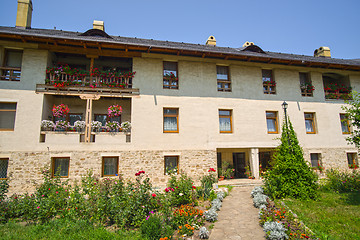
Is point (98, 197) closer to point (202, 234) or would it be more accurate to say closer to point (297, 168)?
point (202, 234)

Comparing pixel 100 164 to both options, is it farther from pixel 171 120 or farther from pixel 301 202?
pixel 301 202

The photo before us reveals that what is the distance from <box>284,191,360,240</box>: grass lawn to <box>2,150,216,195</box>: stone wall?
522cm

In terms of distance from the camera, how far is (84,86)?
11.5 metres

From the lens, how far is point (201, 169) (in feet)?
39.2

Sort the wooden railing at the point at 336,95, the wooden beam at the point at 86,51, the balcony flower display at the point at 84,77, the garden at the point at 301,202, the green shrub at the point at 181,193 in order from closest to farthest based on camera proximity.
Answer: the garden at the point at 301,202 → the green shrub at the point at 181,193 → the balcony flower display at the point at 84,77 → the wooden beam at the point at 86,51 → the wooden railing at the point at 336,95

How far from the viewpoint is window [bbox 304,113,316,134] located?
14.2 meters

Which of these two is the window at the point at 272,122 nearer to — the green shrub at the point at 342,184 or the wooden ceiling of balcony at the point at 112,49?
the wooden ceiling of balcony at the point at 112,49

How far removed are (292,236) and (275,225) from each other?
0.43 metres

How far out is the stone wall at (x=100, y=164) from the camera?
995 centimetres

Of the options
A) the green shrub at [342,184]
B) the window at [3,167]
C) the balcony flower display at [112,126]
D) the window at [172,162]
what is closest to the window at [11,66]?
the window at [3,167]

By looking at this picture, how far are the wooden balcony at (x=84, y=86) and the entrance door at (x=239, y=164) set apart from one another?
792 cm

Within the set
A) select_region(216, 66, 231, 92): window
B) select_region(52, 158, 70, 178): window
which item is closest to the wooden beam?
select_region(216, 66, 231, 92): window

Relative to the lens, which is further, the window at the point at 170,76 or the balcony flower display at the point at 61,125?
the window at the point at 170,76

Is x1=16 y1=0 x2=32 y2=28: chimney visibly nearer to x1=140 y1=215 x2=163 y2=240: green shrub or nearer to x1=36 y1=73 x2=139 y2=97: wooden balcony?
x1=36 y1=73 x2=139 y2=97: wooden balcony
